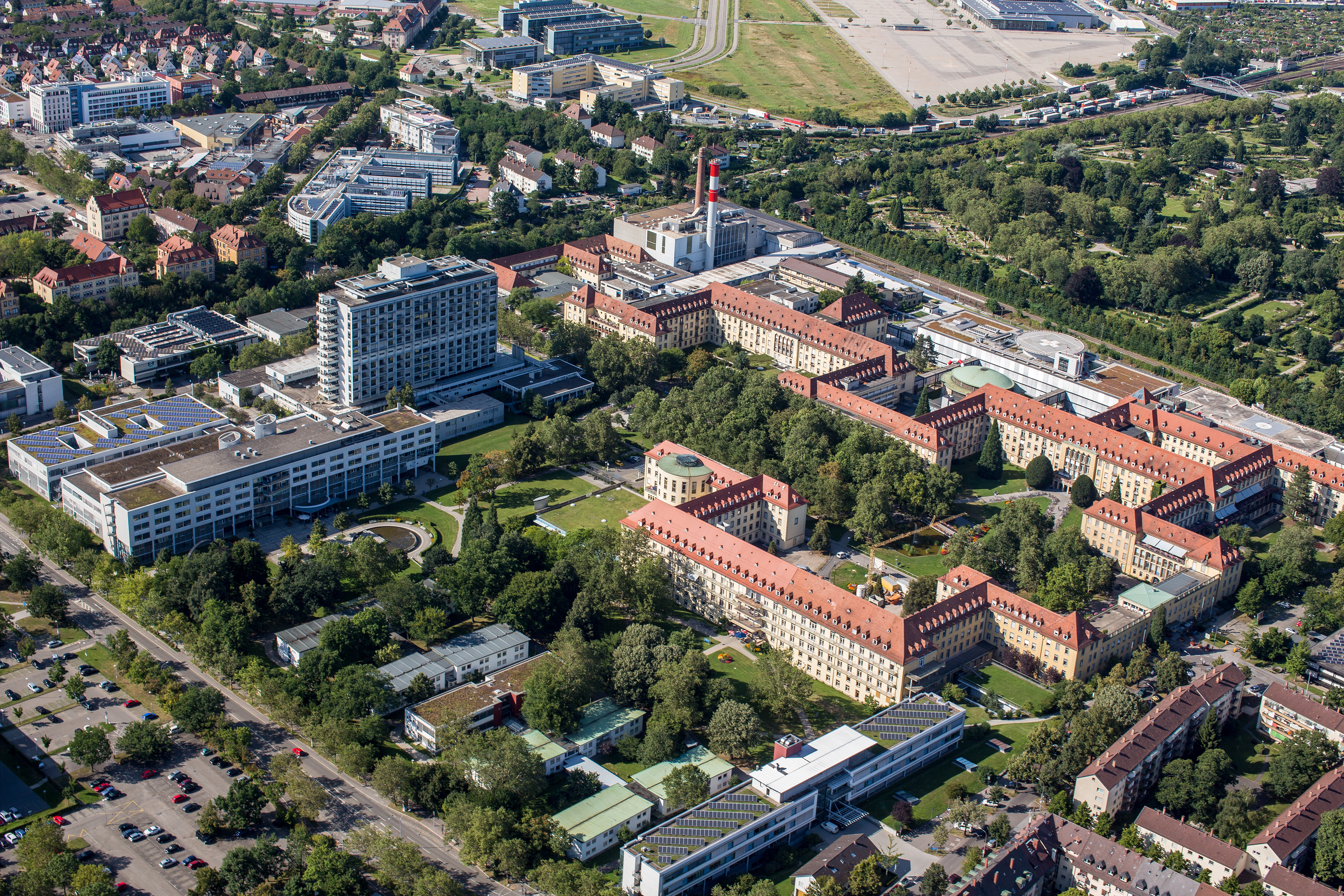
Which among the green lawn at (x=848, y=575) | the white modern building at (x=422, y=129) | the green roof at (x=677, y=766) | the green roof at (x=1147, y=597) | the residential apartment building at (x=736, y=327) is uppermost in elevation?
the white modern building at (x=422, y=129)

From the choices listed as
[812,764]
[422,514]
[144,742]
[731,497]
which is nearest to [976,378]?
[731,497]

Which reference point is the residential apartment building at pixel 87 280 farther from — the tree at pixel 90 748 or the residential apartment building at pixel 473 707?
the residential apartment building at pixel 473 707

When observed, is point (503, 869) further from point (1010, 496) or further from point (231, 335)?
point (231, 335)

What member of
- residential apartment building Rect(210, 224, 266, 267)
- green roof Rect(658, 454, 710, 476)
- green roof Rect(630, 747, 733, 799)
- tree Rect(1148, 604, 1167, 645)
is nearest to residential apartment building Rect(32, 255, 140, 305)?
residential apartment building Rect(210, 224, 266, 267)

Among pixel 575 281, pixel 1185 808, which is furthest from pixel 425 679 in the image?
pixel 575 281

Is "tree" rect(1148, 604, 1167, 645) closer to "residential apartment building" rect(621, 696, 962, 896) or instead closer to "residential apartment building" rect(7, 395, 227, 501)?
"residential apartment building" rect(621, 696, 962, 896)

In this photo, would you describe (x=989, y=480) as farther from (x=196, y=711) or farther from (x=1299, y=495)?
(x=196, y=711)

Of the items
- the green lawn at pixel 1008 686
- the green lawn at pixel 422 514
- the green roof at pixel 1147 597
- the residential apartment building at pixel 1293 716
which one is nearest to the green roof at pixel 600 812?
the green lawn at pixel 1008 686
